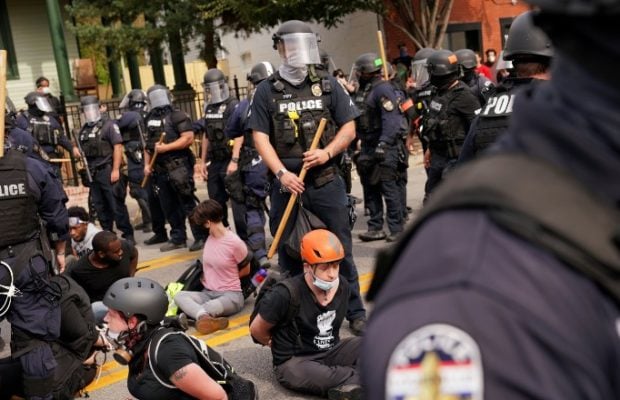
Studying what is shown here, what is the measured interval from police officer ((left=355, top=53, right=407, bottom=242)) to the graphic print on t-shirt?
3457 mm

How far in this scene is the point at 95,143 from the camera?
9.34 m

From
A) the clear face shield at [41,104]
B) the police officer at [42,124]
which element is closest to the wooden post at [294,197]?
the police officer at [42,124]

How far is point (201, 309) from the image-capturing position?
5.85 metres

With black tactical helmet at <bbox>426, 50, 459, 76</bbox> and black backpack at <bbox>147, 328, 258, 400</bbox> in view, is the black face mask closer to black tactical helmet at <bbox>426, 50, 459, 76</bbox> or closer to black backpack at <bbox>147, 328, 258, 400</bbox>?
black tactical helmet at <bbox>426, 50, 459, 76</bbox>

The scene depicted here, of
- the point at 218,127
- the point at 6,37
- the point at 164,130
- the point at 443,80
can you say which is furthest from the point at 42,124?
the point at 6,37

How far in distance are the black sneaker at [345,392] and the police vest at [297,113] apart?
1574 millimetres

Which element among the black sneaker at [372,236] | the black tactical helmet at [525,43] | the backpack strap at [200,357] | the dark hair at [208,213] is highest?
the black tactical helmet at [525,43]

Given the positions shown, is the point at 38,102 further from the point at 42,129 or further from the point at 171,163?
the point at 171,163

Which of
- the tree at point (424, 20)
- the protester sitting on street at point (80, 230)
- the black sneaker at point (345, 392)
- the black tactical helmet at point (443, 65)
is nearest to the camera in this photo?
the black sneaker at point (345, 392)

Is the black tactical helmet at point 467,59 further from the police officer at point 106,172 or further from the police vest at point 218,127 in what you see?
the police officer at point 106,172

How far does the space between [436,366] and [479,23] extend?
21.2m

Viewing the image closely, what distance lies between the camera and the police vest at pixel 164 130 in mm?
8695

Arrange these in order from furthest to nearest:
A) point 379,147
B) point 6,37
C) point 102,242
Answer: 1. point 6,37
2. point 379,147
3. point 102,242

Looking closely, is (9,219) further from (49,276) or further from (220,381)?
(220,381)
